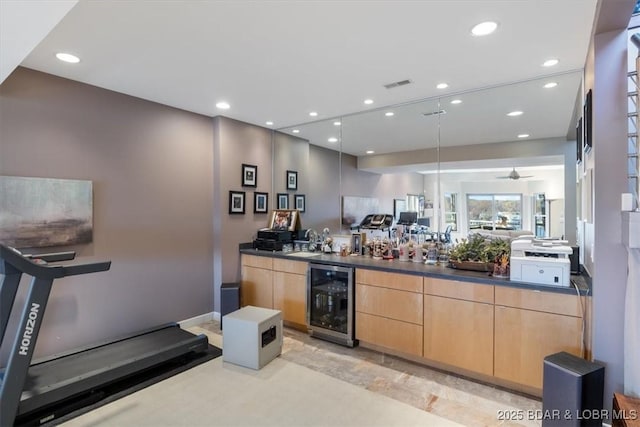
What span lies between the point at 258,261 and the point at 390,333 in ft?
6.59

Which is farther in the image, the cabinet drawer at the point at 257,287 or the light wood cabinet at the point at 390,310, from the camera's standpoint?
the cabinet drawer at the point at 257,287

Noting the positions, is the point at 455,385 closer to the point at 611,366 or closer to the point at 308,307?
the point at 611,366

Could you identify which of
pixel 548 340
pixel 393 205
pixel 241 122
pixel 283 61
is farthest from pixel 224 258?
pixel 548 340

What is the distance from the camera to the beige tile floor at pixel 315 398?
91.3 inches

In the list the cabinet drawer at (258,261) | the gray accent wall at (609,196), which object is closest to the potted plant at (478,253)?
the gray accent wall at (609,196)

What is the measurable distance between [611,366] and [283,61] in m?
3.27

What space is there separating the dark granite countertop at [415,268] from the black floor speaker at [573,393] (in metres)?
0.57

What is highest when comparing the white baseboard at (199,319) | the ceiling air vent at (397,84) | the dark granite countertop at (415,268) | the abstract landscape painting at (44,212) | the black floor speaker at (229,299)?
the ceiling air vent at (397,84)

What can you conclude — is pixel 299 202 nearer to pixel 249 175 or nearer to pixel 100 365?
pixel 249 175

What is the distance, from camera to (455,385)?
2.79 m

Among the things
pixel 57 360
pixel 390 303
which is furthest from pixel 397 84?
pixel 57 360

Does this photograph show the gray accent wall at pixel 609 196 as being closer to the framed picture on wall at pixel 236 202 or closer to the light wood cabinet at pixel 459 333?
the light wood cabinet at pixel 459 333

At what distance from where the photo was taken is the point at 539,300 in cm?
250

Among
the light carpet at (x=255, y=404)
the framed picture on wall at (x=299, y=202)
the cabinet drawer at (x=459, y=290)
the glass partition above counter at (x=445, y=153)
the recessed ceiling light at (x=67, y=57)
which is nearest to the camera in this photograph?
the light carpet at (x=255, y=404)
